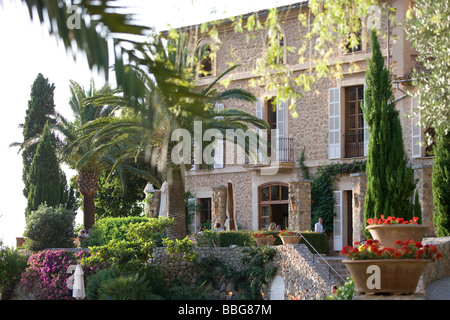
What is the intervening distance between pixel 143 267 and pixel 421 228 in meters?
9.94

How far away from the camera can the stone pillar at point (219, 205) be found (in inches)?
961

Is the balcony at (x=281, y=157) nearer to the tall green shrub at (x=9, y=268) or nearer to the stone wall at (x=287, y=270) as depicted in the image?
the stone wall at (x=287, y=270)

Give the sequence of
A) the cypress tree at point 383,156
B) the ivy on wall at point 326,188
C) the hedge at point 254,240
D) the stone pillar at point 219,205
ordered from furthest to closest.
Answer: the stone pillar at point 219,205, the ivy on wall at point 326,188, the hedge at point 254,240, the cypress tree at point 383,156

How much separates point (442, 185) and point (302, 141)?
919cm

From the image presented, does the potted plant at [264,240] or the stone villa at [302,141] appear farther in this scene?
the stone villa at [302,141]

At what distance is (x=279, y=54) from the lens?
428 inches

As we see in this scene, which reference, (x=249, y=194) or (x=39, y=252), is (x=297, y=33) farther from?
(x=39, y=252)

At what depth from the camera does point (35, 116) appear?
32531 millimetres

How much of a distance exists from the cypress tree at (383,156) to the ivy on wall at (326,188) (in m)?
6.40

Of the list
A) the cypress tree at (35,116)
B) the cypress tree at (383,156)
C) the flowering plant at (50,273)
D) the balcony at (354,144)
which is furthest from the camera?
the cypress tree at (35,116)

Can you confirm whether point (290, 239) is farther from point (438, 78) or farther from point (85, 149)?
point (85, 149)

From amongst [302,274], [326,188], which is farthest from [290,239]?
[326,188]

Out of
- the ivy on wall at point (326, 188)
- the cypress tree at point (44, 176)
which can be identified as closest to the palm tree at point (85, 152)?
the cypress tree at point (44, 176)

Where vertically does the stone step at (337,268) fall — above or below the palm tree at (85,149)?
Result: below
